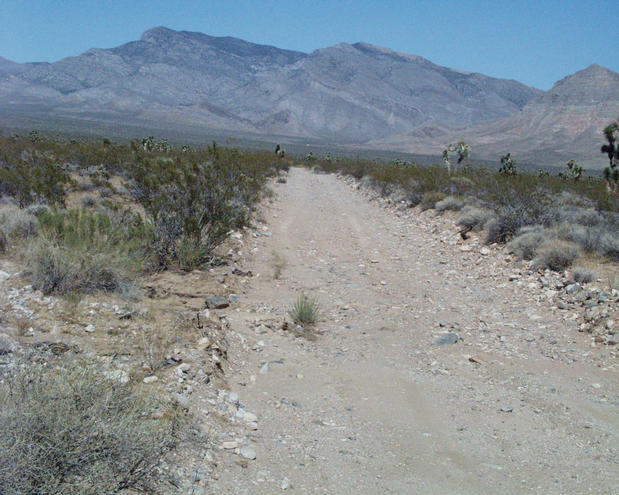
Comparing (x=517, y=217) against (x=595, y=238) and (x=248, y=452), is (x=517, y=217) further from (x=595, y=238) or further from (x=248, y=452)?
(x=248, y=452)

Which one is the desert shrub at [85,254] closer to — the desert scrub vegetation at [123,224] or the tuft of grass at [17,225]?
the desert scrub vegetation at [123,224]

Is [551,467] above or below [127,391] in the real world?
below

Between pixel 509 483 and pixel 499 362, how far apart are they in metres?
2.45

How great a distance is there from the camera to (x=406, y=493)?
377 centimetres

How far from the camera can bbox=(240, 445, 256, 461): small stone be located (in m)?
3.98

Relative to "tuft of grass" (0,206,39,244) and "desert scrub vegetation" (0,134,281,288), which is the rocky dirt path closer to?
"desert scrub vegetation" (0,134,281,288)

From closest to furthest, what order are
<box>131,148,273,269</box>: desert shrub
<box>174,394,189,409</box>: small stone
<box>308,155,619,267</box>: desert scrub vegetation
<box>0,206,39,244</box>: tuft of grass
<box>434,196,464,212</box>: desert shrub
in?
<box>174,394,189,409</box>: small stone, <box>0,206,39,244</box>: tuft of grass, <box>131,148,273,269</box>: desert shrub, <box>308,155,619,267</box>: desert scrub vegetation, <box>434,196,464,212</box>: desert shrub

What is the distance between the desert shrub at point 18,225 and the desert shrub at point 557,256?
27.6ft

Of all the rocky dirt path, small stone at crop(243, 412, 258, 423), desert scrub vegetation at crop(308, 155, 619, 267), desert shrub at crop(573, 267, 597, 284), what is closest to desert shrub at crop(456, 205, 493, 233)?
desert scrub vegetation at crop(308, 155, 619, 267)

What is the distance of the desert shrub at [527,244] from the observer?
10.2 meters

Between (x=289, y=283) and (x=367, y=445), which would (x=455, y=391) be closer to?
(x=367, y=445)

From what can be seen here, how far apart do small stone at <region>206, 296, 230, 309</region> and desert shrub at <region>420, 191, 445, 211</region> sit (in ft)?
36.7

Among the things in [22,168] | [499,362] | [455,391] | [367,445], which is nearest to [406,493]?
[367,445]

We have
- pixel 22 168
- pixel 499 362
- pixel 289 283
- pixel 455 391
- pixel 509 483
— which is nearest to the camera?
pixel 509 483
